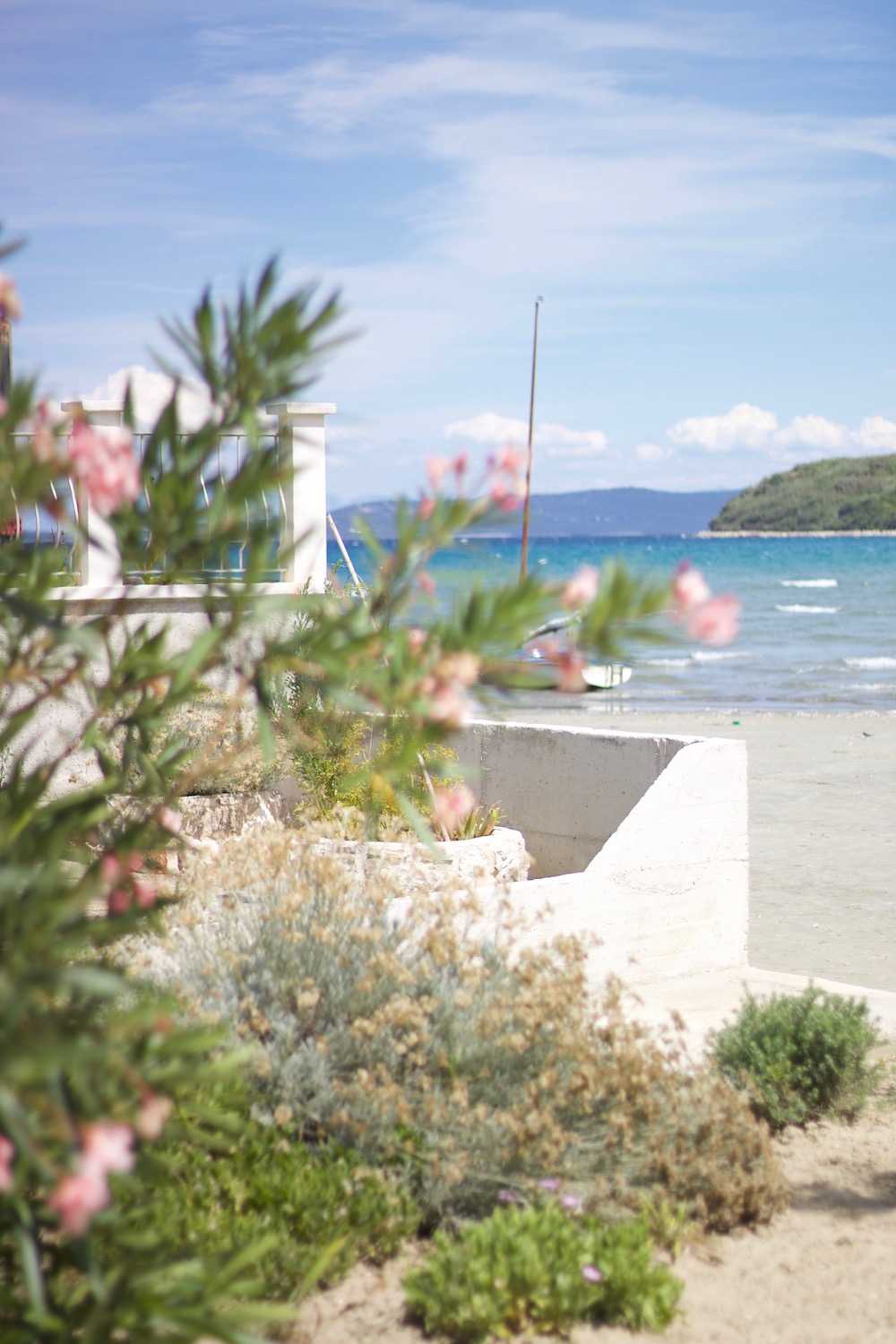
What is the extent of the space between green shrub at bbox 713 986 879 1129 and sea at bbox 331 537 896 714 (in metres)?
1.35

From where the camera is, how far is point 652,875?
22.0ft

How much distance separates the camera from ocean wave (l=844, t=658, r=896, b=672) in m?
33.1

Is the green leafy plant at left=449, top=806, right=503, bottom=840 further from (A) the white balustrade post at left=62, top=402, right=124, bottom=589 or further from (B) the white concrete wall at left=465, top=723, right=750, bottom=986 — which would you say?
(A) the white balustrade post at left=62, top=402, right=124, bottom=589

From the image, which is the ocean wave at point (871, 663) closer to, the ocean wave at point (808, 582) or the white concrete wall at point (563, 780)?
the white concrete wall at point (563, 780)

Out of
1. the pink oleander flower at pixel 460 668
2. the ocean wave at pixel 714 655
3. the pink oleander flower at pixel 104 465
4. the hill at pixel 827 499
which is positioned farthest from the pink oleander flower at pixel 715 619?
the hill at pixel 827 499

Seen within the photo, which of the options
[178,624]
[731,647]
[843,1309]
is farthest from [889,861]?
[731,647]

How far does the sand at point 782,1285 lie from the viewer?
3438 millimetres

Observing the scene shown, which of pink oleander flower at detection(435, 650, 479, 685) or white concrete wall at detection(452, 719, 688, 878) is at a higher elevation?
pink oleander flower at detection(435, 650, 479, 685)

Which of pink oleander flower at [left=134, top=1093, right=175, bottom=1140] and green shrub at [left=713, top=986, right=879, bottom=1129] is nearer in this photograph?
pink oleander flower at [left=134, top=1093, right=175, bottom=1140]

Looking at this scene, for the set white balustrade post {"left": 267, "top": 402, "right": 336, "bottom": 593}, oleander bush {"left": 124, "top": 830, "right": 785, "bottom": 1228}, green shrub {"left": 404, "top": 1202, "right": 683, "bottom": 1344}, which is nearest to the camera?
green shrub {"left": 404, "top": 1202, "right": 683, "bottom": 1344}

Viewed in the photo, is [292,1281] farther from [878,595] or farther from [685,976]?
[878,595]

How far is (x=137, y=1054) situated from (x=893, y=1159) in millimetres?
3416

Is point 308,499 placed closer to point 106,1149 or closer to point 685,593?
point 685,593

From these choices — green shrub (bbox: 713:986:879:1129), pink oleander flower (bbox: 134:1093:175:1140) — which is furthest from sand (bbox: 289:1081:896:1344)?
pink oleander flower (bbox: 134:1093:175:1140)
